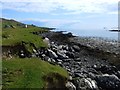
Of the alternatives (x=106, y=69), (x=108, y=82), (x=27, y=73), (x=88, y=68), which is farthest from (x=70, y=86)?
(x=106, y=69)

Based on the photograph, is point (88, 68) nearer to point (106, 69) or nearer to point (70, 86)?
point (106, 69)

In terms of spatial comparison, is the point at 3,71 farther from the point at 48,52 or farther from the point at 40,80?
the point at 48,52

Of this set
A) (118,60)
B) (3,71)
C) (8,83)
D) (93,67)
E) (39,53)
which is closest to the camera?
(8,83)

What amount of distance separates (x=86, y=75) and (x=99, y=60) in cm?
1504

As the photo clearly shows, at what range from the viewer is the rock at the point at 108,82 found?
35.8 meters

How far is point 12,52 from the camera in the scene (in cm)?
4506

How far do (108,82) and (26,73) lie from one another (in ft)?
32.1

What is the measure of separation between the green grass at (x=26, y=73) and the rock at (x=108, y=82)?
4112 mm

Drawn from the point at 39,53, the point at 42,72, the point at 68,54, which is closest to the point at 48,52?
the point at 39,53

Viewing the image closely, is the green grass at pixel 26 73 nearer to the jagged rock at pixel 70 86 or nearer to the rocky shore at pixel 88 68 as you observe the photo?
the jagged rock at pixel 70 86

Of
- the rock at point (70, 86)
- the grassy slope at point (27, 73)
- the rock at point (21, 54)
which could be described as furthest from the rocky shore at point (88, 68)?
the grassy slope at point (27, 73)

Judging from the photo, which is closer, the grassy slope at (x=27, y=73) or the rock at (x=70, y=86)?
the grassy slope at (x=27, y=73)

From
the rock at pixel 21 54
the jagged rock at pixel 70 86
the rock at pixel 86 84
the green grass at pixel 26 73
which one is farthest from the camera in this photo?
the rock at pixel 21 54

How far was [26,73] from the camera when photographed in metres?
30.9
